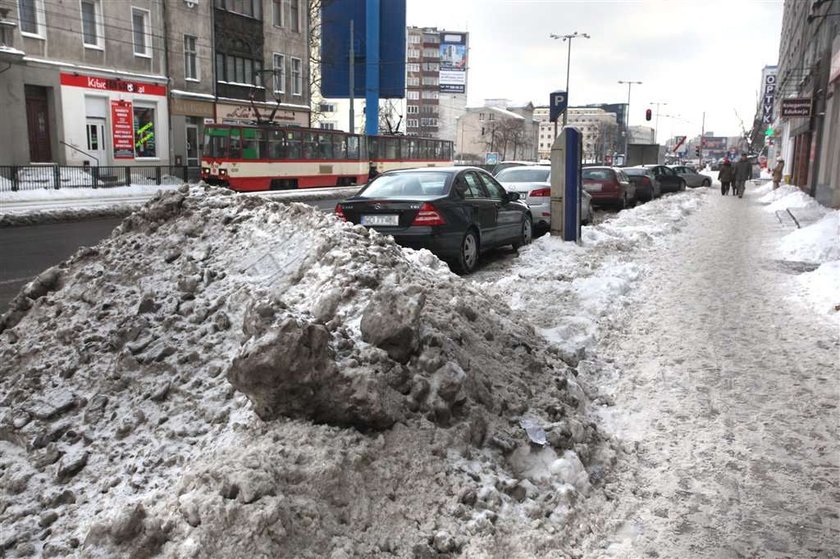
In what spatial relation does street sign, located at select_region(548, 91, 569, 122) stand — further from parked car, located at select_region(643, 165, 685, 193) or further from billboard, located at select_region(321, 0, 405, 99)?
billboard, located at select_region(321, 0, 405, 99)

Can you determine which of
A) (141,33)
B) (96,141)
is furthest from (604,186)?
(141,33)

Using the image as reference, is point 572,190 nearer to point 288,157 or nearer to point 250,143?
point 250,143

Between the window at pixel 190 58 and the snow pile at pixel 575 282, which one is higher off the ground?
the window at pixel 190 58

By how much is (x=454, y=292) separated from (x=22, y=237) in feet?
40.5

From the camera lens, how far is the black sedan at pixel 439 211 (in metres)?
9.73

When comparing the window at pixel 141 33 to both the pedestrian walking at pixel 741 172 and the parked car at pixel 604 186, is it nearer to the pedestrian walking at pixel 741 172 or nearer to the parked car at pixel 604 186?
the parked car at pixel 604 186

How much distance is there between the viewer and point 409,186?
10.4m

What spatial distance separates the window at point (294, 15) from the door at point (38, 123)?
66.5ft

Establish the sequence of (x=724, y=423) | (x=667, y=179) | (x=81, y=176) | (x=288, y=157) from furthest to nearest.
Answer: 1. (x=667, y=179)
2. (x=288, y=157)
3. (x=81, y=176)
4. (x=724, y=423)

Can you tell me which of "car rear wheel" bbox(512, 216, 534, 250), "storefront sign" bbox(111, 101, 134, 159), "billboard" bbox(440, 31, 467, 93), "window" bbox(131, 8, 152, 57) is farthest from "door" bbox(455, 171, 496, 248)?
"billboard" bbox(440, 31, 467, 93)

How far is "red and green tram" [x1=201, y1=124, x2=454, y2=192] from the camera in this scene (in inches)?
1097

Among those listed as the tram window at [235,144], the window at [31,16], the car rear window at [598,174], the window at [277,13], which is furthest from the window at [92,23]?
the car rear window at [598,174]

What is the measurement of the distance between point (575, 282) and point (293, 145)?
24051 mm

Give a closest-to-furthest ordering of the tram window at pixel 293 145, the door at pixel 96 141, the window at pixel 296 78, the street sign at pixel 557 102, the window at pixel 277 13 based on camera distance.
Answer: the street sign at pixel 557 102, the tram window at pixel 293 145, the door at pixel 96 141, the window at pixel 277 13, the window at pixel 296 78
